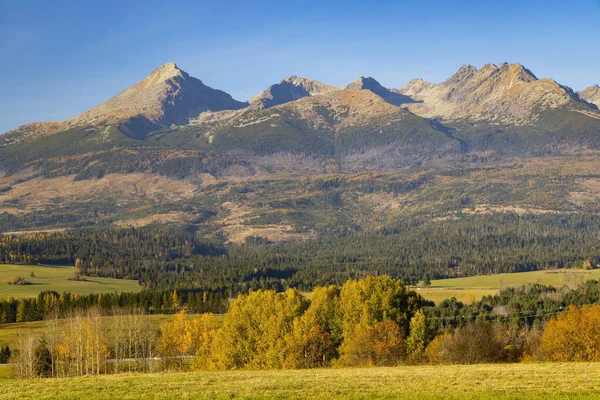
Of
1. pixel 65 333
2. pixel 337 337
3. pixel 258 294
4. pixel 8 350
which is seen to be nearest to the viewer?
pixel 337 337

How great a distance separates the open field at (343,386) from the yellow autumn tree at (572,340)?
28458mm

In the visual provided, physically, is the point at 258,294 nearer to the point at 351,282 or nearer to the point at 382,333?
the point at 351,282

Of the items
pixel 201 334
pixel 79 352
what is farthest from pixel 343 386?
pixel 201 334

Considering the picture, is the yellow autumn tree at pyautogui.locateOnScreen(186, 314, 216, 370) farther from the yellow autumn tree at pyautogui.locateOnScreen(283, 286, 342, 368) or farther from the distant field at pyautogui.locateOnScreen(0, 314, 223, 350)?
the yellow autumn tree at pyautogui.locateOnScreen(283, 286, 342, 368)

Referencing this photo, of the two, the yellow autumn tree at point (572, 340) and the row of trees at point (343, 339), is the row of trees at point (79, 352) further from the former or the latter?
the yellow autumn tree at point (572, 340)

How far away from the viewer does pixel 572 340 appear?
91500 mm

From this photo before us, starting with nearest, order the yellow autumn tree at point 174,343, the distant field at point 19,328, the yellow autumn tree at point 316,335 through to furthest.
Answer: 1. the yellow autumn tree at point 316,335
2. the yellow autumn tree at point 174,343
3. the distant field at point 19,328

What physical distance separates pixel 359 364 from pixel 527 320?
88225 millimetres

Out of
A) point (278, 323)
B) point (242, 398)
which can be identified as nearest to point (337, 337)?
point (278, 323)

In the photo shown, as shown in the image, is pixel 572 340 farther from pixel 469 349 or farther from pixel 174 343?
pixel 174 343

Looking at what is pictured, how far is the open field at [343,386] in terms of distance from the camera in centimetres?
4594

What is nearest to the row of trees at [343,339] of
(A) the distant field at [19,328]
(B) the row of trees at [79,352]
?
(B) the row of trees at [79,352]

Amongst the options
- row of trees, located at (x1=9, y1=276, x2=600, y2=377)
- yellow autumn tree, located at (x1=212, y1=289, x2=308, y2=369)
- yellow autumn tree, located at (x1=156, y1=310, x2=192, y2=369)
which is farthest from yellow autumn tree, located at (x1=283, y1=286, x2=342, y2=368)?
yellow autumn tree, located at (x1=156, y1=310, x2=192, y2=369)

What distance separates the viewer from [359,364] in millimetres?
93062
